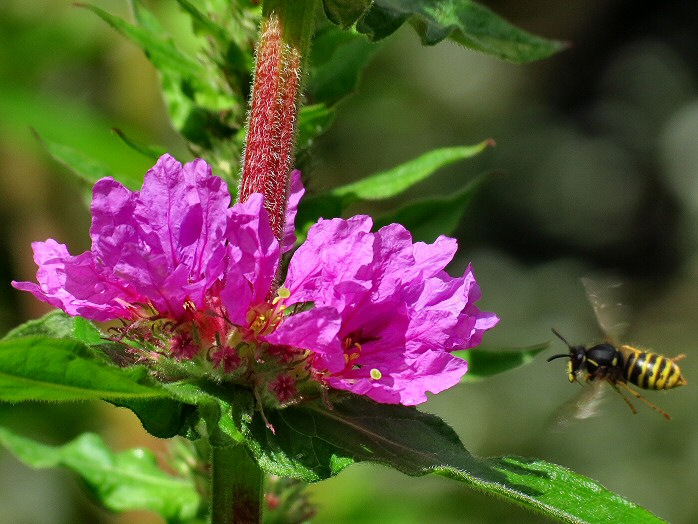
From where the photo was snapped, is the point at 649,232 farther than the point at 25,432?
Yes

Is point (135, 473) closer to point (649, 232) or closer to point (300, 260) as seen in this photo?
point (300, 260)

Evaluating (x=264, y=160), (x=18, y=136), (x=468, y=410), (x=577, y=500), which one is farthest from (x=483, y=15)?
(x=468, y=410)

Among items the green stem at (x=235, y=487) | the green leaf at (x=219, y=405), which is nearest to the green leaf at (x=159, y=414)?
the green leaf at (x=219, y=405)

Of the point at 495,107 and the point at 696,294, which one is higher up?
the point at 495,107

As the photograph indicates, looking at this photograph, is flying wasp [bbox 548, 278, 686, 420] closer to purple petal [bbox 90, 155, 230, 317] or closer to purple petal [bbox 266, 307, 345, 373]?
purple petal [bbox 266, 307, 345, 373]

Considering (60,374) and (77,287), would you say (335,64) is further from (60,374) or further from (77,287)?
(60,374)

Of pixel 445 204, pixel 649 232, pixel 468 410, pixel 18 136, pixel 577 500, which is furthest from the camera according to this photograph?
pixel 649 232

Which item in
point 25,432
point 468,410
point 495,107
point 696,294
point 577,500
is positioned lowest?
point 577,500

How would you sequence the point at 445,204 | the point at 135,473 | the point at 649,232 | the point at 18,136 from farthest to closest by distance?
the point at 649,232 < the point at 18,136 < the point at 135,473 < the point at 445,204
